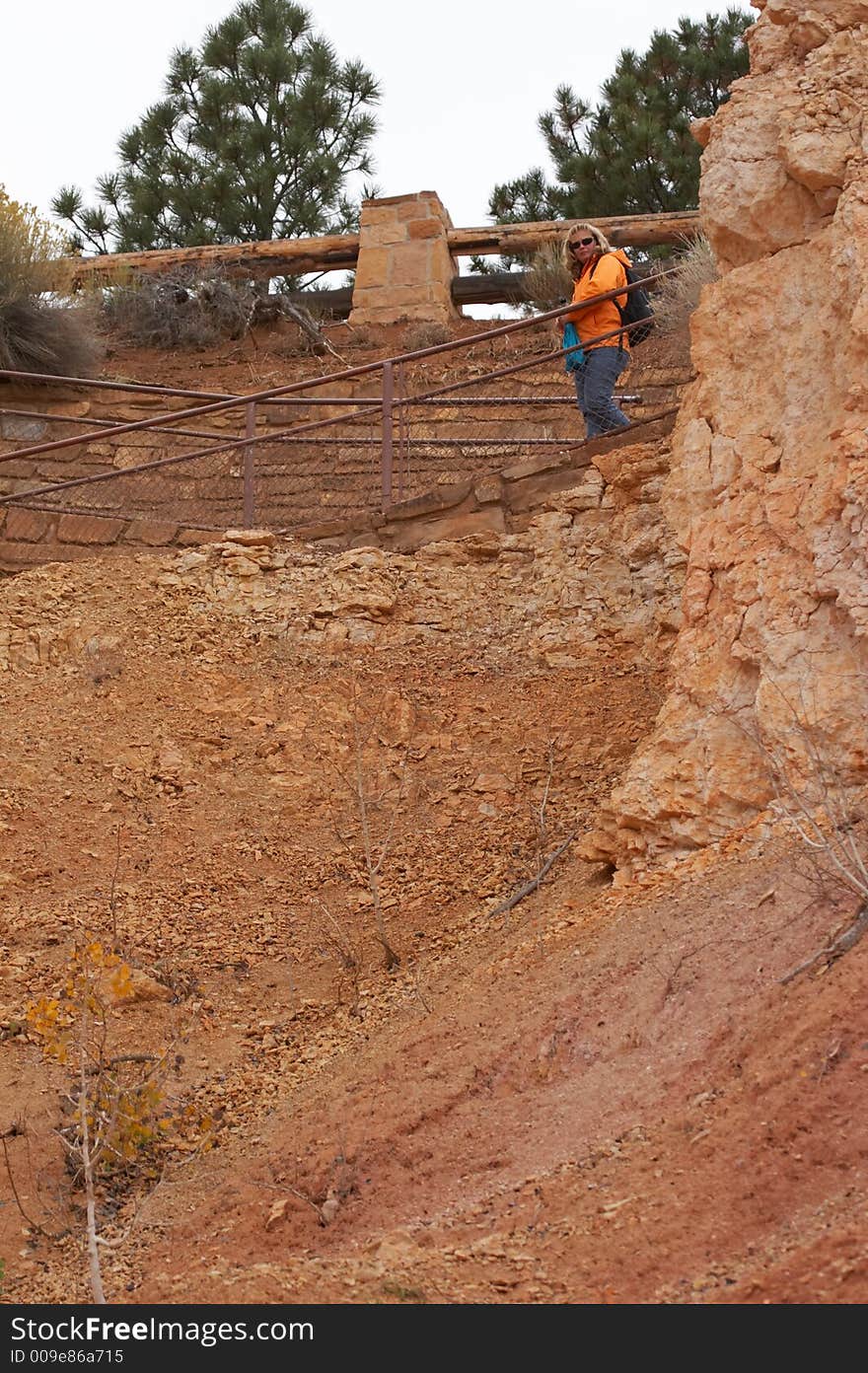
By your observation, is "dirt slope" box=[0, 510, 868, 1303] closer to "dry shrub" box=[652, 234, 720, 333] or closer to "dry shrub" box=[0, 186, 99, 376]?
"dry shrub" box=[652, 234, 720, 333]

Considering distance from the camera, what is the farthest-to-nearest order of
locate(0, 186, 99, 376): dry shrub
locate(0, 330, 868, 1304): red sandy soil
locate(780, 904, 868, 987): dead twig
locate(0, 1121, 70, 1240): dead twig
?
locate(0, 186, 99, 376): dry shrub → locate(0, 1121, 70, 1240): dead twig → locate(780, 904, 868, 987): dead twig → locate(0, 330, 868, 1304): red sandy soil

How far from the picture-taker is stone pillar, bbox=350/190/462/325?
635 inches

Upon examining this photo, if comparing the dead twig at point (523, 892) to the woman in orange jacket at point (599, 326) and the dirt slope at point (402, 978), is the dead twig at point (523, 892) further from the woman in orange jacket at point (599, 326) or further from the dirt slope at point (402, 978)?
the woman in orange jacket at point (599, 326)

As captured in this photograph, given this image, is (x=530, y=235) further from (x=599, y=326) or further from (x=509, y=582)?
(x=509, y=582)

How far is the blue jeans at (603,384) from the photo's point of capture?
9172 millimetres

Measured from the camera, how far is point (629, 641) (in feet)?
27.3

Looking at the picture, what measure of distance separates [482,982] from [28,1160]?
1.75 meters

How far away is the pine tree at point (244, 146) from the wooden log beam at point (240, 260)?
73.9 inches

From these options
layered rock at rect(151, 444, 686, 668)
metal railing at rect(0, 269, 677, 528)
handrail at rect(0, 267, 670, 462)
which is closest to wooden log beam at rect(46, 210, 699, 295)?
metal railing at rect(0, 269, 677, 528)

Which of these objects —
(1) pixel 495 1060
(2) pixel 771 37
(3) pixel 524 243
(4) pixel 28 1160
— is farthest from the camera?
(3) pixel 524 243

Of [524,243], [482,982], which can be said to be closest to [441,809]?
[482,982]

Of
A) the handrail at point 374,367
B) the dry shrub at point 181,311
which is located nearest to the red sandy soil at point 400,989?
the handrail at point 374,367

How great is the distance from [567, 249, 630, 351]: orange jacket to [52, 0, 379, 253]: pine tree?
1058cm

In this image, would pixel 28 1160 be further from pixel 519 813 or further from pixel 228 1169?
pixel 519 813
